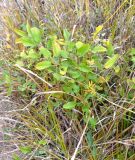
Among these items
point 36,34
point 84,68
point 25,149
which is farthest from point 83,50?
point 25,149

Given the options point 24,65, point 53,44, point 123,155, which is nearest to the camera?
point 53,44

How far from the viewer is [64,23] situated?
5.04 ft

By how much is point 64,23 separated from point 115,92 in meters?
0.38

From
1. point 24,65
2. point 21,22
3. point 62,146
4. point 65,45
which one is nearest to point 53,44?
point 65,45

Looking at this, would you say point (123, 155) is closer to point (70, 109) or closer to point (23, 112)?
point (70, 109)

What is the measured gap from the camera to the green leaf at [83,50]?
3.94 ft

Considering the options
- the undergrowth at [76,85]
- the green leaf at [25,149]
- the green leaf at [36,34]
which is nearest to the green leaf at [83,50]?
the undergrowth at [76,85]

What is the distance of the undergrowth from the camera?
1261 mm

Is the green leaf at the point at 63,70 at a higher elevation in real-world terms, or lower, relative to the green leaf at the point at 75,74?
higher

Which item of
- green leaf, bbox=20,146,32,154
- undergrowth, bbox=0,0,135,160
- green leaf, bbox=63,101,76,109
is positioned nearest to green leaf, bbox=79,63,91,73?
undergrowth, bbox=0,0,135,160

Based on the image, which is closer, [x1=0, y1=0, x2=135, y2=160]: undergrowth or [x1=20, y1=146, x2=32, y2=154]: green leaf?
[x1=0, y1=0, x2=135, y2=160]: undergrowth

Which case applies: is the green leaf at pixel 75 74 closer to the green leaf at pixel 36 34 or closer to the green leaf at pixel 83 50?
the green leaf at pixel 83 50

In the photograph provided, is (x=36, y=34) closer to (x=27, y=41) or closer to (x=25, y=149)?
(x=27, y=41)

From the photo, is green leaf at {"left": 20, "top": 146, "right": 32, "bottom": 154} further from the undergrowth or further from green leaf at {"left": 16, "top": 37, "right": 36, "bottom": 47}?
green leaf at {"left": 16, "top": 37, "right": 36, "bottom": 47}
